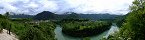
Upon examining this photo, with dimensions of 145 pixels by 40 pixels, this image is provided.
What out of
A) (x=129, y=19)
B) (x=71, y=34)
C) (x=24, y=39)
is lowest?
(x=71, y=34)

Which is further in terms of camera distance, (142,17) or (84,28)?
(84,28)

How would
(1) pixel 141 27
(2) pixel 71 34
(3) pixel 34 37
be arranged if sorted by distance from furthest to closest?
(2) pixel 71 34
(3) pixel 34 37
(1) pixel 141 27

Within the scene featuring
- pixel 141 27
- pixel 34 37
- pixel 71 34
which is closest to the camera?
pixel 141 27

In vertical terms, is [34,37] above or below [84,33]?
above

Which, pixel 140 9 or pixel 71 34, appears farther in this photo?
pixel 71 34

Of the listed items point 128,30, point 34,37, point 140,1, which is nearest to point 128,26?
point 128,30

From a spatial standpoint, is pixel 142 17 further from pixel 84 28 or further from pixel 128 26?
pixel 84 28

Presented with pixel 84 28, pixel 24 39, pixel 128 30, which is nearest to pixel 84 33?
pixel 84 28

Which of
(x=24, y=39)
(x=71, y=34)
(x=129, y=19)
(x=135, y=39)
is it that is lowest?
(x=71, y=34)

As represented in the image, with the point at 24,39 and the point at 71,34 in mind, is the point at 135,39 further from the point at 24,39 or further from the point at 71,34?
the point at 71,34
